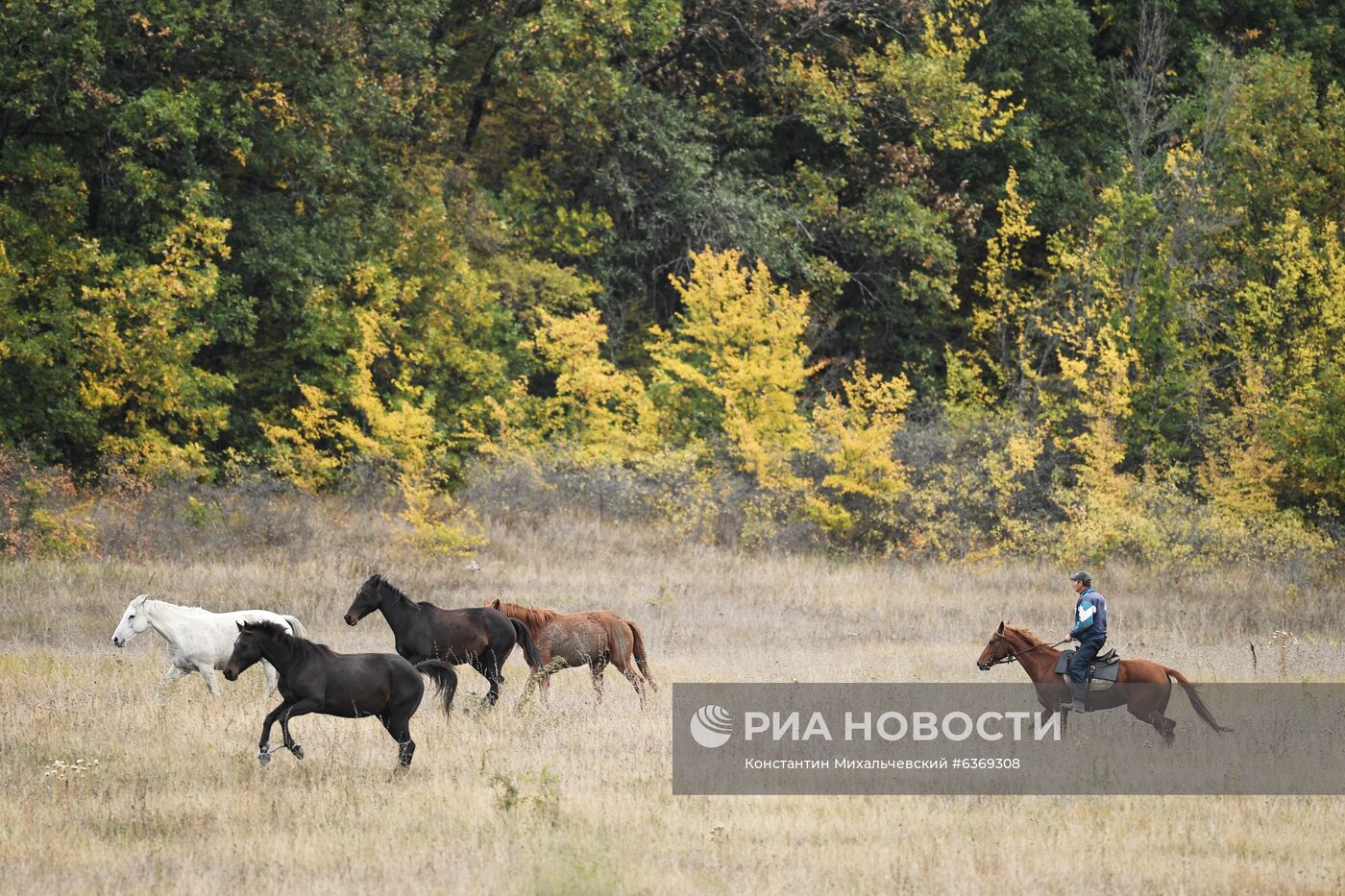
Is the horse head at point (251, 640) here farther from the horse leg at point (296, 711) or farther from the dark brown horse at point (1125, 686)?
the dark brown horse at point (1125, 686)

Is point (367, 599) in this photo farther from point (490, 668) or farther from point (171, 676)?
point (171, 676)

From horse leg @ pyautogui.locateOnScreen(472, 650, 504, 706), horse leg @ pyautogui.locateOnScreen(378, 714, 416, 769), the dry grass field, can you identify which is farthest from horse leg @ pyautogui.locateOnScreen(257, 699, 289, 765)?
horse leg @ pyautogui.locateOnScreen(472, 650, 504, 706)

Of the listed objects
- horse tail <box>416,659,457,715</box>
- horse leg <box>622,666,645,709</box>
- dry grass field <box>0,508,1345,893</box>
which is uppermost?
horse tail <box>416,659,457,715</box>

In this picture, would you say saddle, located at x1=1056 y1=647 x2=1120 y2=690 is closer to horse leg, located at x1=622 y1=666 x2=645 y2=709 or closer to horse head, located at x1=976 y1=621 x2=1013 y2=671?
horse head, located at x1=976 y1=621 x2=1013 y2=671

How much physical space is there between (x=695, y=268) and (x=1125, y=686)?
2187 cm

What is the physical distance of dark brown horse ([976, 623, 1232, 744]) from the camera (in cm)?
1302

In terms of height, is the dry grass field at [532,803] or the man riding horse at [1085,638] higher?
the man riding horse at [1085,638]

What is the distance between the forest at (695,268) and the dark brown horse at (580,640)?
1045cm

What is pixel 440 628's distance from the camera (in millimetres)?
14445

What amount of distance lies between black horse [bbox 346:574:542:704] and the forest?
10623 millimetres

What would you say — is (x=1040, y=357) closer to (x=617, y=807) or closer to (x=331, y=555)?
(x=331, y=555)

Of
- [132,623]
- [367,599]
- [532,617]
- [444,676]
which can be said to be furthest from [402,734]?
[132,623]

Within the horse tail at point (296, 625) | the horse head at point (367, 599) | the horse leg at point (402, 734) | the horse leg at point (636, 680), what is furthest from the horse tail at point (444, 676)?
the horse leg at point (636, 680)

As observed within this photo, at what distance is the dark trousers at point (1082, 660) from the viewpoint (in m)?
13.1
